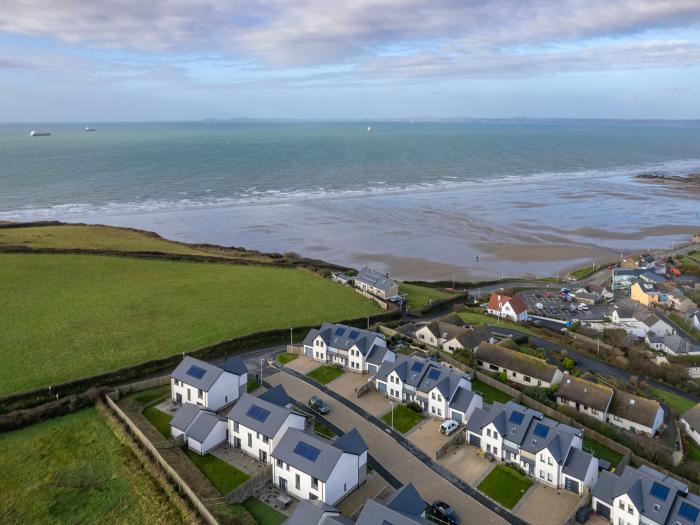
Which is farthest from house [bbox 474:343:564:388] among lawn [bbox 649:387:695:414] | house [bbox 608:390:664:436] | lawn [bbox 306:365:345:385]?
lawn [bbox 306:365:345:385]

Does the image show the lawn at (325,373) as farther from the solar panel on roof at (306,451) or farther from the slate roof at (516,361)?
the solar panel on roof at (306,451)

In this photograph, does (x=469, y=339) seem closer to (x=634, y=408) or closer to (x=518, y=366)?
(x=518, y=366)

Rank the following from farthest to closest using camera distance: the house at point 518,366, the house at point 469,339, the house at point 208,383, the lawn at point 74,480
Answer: the house at point 469,339, the house at point 518,366, the house at point 208,383, the lawn at point 74,480

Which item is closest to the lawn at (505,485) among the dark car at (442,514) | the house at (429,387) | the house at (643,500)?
the dark car at (442,514)

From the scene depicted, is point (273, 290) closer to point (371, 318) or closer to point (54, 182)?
point (371, 318)

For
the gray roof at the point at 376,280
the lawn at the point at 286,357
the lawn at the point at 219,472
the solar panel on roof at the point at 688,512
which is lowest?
the lawn at the point at 286,357

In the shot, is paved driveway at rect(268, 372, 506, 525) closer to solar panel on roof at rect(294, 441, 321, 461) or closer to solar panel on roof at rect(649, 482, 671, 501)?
solar panel on roof at rect(294, 441, 321, 461)

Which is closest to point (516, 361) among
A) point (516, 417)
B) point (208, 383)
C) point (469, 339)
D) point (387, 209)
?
point (469, 339)
